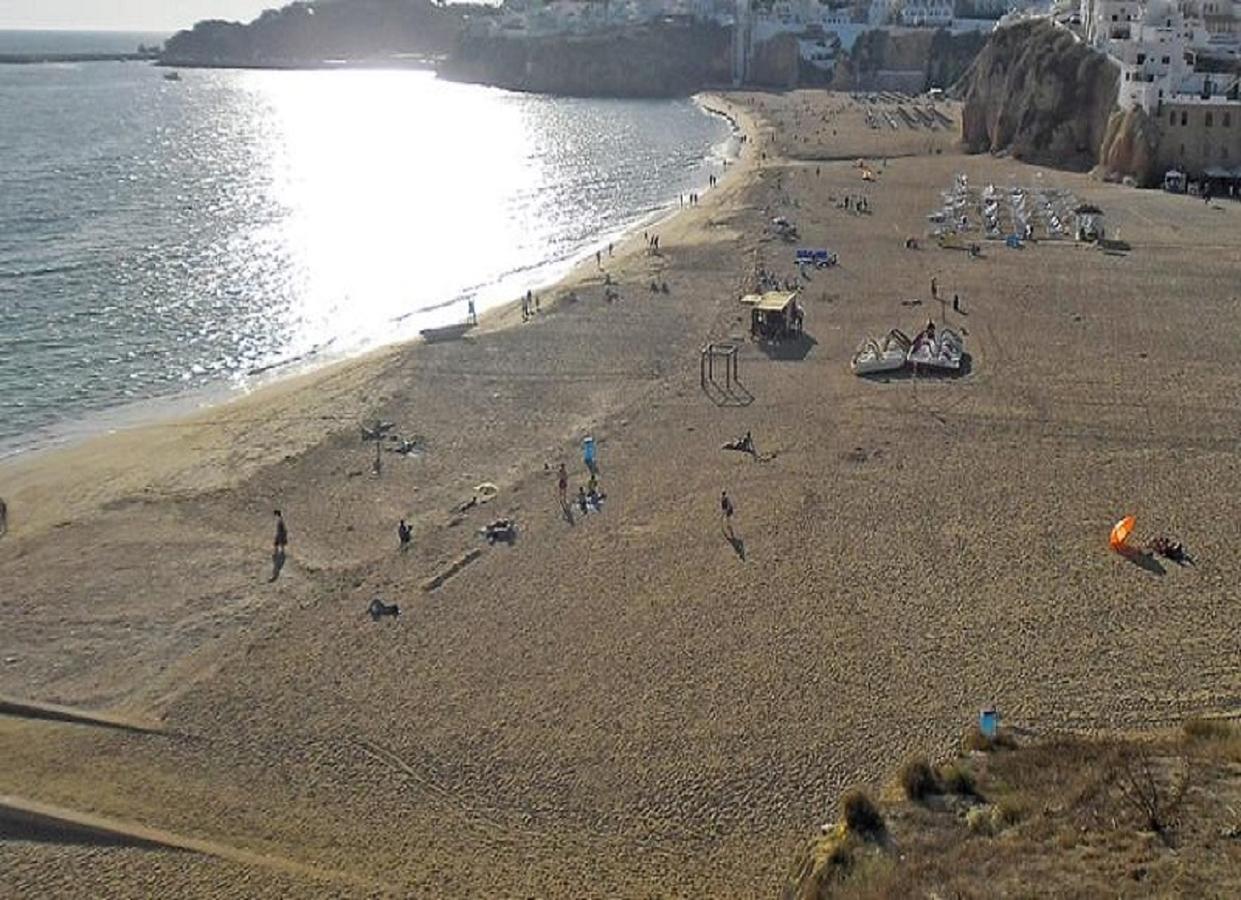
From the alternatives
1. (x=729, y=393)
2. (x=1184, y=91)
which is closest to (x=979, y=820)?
(x=729, y=393)

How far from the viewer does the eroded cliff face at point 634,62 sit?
419ft

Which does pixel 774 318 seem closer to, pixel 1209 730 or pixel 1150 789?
pixel 1209 730

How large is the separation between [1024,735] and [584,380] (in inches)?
637

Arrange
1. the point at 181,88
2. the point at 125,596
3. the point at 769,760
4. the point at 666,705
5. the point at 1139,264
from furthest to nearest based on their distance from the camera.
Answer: the point at 181,88 < the point at 1139,264 < the point at 125,596 < the point at 666,705 < the point at 769,760

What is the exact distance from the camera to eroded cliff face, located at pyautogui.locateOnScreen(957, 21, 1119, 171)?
183 feet

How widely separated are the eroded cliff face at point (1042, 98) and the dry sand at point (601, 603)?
29424 mm

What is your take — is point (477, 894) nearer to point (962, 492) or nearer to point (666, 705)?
point (666, 705)

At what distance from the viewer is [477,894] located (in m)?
11.4

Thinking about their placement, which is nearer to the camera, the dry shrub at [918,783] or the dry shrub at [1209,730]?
the dry shrub at [918,783]

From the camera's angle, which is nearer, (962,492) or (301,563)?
(301,563)

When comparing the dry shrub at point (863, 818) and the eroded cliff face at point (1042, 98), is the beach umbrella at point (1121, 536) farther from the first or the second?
the eroded cliff face at point (1042, 98)

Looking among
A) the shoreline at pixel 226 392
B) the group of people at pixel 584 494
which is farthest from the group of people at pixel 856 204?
the group of people at pixel 584 494

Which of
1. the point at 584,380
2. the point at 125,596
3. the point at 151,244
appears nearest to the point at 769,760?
the point at 125,596

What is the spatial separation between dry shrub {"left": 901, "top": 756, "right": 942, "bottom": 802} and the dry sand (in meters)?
1.90
